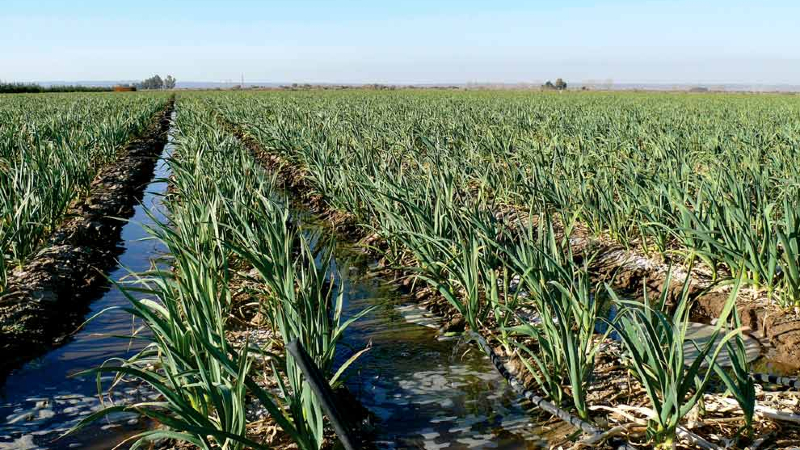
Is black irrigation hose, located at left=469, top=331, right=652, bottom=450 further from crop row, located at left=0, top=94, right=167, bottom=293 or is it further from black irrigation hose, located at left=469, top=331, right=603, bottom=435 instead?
crop row, located at left=0, top=94, right=167, bottom=293

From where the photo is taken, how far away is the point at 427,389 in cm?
325

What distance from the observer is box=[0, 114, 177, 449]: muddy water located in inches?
111

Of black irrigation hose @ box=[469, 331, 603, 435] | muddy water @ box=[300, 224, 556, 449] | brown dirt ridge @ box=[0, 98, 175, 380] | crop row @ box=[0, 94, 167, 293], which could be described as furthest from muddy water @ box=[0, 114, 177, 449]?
black irrigation hose @ box=[469, 331, 603, 435]

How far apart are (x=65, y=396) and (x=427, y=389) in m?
1.77

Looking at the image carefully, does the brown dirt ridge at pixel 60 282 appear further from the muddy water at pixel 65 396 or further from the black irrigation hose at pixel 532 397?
the black irrigation hose at pixel 532 397

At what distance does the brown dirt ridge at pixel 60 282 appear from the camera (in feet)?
12.5

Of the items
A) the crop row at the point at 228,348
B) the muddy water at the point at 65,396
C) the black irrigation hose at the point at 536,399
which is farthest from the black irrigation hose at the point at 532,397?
the muddy water at the point at 65,396

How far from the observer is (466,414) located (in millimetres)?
2986

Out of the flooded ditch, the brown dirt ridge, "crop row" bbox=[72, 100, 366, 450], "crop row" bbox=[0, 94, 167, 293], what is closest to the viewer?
"crop row" bbox=[72, 100, 366, 450]

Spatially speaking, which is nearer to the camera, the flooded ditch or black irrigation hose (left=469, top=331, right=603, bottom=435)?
black irrigation hose (left=469, top=331, right=603, bottom=435)

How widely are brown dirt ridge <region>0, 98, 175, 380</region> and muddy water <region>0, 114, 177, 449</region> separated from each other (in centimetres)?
14

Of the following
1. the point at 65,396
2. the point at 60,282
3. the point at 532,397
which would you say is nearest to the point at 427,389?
the point at 532,397

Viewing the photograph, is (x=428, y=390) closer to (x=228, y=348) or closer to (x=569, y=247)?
(x=569, y=247)

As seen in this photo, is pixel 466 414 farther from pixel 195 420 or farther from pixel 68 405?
pixel 68 405
